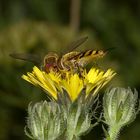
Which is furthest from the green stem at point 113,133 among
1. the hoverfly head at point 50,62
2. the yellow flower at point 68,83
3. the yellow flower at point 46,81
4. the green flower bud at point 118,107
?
→ the hoverfly head at point 50,62

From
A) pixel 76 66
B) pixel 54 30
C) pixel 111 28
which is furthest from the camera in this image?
pixel 111 28

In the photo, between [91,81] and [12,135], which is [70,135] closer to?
[91,81]

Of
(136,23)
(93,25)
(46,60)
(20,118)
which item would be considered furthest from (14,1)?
(46,60)

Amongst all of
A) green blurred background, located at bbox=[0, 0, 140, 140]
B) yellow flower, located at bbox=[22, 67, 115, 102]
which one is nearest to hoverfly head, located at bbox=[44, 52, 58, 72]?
yellow flower, located at bbox=[22, 67, 115, 102]

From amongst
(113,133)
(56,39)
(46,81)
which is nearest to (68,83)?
(46,81)

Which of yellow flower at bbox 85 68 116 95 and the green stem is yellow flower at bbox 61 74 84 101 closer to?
yellow flower at bbox 85 68 116 95

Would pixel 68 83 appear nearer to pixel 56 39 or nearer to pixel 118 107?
pixel 118 107
